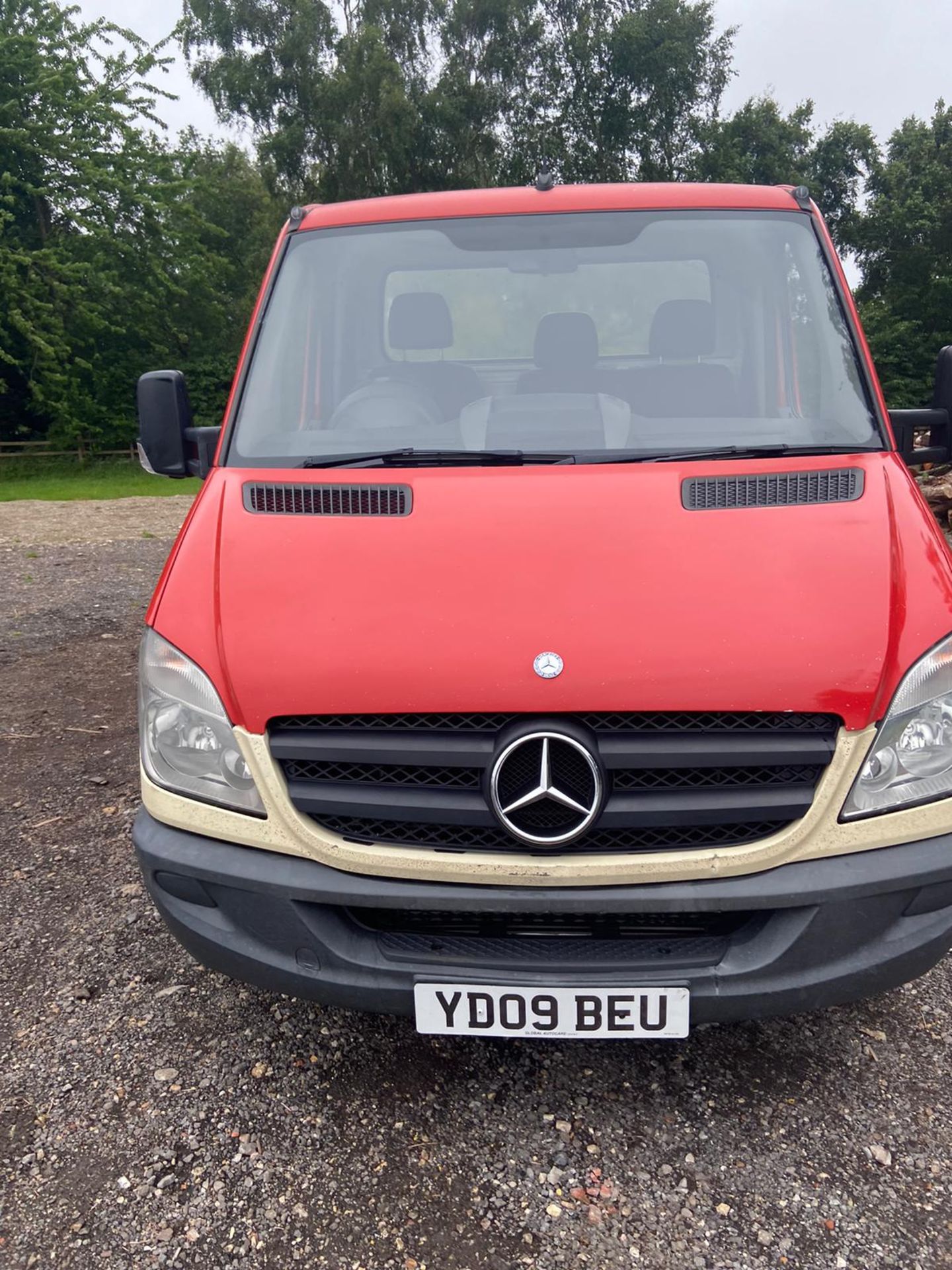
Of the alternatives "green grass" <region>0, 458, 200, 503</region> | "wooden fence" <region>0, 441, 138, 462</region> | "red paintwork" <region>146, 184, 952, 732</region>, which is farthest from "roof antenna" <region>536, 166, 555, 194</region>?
"wooden fence" <region>0, 441, 138, 462</region>

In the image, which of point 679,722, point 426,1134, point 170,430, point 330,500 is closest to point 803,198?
point 330,500

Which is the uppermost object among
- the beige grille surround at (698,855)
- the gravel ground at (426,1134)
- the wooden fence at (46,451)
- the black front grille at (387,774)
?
the black front grille at (387,774)

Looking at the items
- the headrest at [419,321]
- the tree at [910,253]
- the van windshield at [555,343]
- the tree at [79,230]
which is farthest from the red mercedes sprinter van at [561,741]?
the tree at [910,253]

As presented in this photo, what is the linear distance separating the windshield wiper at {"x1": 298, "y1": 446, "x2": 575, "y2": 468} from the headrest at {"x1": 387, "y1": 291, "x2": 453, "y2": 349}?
1.75 ft

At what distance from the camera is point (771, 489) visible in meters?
2.52

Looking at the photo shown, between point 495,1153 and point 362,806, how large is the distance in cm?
88

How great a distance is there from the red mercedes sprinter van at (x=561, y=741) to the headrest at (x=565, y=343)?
52cm

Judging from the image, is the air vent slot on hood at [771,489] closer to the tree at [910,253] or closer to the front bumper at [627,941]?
the front bumper at [627,941]

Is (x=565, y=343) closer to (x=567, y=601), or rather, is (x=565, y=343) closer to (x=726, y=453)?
(x=726, y=453)

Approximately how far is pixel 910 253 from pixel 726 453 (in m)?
38.4

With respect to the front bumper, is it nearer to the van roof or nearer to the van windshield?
the van windshield

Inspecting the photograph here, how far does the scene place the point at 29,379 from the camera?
28828 mm

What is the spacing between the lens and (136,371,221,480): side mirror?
3.36 m

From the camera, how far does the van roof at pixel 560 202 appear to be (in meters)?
3.22
